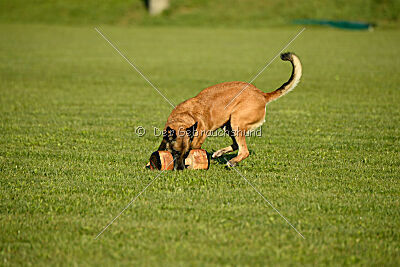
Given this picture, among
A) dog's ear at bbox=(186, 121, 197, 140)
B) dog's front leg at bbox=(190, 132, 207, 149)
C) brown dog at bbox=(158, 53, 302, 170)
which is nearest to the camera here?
dog's ear at bbox=(186, 121, 197, 140)

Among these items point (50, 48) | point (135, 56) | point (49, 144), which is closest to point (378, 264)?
point (49, 144)

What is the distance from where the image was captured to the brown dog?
287 inches

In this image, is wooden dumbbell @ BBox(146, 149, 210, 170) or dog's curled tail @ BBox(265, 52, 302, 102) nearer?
wooden dumbbell @ BBox(146, 149, 210, 170)

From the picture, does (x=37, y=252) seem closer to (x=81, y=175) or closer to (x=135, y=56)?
(x=81, y=175)

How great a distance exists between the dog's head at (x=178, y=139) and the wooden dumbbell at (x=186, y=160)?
10cm

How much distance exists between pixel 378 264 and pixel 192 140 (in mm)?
3540

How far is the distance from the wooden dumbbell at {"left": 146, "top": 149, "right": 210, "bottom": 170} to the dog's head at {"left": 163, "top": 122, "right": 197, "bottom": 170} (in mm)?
99

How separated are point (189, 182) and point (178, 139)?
0.71 meters

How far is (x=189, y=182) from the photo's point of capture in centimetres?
696

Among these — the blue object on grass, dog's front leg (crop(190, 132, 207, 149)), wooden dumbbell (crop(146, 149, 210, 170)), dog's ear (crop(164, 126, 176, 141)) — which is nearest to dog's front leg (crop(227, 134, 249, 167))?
wooden dumbbell (crop(146, 149, 210, 170))

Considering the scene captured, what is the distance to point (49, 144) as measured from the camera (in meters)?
9.21

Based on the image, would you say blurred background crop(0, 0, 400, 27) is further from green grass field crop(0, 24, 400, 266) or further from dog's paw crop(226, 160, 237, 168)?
dog's paw crop(226, 160, 237, 168)

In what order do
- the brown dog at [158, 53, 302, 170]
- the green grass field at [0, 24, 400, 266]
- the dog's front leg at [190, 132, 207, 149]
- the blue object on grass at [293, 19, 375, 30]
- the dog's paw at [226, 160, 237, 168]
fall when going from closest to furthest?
the green grass field at [0, 24, 400, 266]
the brown dog at [158, 53, 302, 170]
the dog's front leg at [190, 132, 207, 149]
the dog's paw at [226, 160, 237, 168]
the blue object on grass at [293, 19, 375, 30]

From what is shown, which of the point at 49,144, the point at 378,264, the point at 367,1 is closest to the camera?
the point at 378,264
